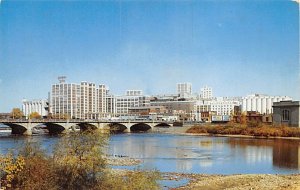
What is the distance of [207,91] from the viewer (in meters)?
66.5

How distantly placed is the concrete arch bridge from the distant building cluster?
11639mm

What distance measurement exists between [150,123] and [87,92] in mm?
21185

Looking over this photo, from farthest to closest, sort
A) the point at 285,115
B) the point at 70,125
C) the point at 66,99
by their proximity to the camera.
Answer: the point at 66,99 → the point at 70,125 → the point at 285,115

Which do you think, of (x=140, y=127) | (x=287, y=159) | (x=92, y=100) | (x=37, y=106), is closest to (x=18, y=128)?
(x=140, y=127)

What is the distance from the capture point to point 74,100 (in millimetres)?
47156

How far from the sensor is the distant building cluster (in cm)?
4350

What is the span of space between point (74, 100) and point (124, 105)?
924 cm

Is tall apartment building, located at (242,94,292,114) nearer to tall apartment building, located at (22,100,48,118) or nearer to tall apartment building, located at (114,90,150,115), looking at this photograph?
tall apartment building, located at (114,90,150,115)

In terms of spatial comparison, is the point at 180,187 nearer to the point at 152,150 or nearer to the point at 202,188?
the point at 202,188

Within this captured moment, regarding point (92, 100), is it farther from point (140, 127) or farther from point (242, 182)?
point (242, 182)

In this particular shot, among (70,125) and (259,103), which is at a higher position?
(259,103)

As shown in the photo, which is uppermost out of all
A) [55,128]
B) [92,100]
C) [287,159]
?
[92,100]

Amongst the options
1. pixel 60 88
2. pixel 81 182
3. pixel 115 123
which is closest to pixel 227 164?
pixel 81 182

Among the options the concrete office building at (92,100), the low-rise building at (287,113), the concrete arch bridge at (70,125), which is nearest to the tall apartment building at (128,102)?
the concrete office building at (92,100)
